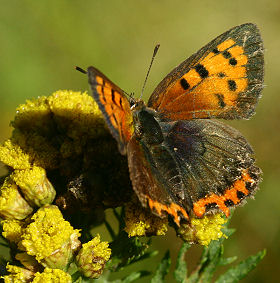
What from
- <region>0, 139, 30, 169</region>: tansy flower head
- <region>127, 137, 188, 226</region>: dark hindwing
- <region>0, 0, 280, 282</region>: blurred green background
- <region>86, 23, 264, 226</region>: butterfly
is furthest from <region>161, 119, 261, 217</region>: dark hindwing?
<region>0, 0, 280, 282</region>: blurred green background

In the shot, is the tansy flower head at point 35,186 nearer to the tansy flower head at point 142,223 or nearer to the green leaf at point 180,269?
the tansy flower head at point 142,223

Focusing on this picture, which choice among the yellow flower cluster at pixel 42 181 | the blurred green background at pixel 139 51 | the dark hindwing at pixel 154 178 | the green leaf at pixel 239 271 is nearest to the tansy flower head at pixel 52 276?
the yellow flower cluster at pixel 42 181

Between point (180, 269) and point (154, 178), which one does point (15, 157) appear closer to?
point (154, 178)

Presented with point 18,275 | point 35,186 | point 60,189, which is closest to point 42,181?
point 35,186

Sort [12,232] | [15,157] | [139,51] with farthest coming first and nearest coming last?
1. [139,51]
2. [15,157]
3. [12,232]

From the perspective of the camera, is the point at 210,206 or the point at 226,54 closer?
the point at 210,206

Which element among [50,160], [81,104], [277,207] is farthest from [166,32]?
[50,160]

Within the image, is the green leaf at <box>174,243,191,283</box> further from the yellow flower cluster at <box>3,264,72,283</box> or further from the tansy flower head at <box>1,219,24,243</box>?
the tansy flower head at <box>1,219,24,243</box>
